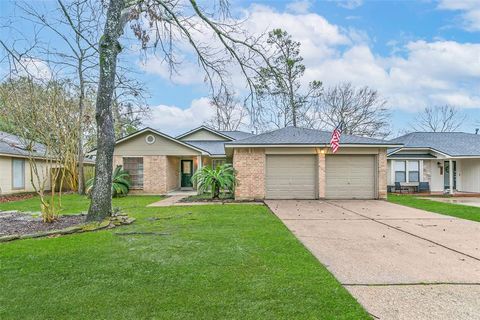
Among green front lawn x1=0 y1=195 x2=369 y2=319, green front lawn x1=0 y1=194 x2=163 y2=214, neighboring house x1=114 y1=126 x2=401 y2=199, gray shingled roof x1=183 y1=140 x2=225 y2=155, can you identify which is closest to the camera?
green front lawn x1=0 y1=195 x2=369 y2=319

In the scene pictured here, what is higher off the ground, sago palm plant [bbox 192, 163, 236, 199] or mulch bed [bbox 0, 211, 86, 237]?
sago palm plant [bbox 192, 163, 236, 199]

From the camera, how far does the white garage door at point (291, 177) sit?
47.0ft

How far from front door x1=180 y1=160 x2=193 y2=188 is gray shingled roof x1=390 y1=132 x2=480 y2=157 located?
13254mm

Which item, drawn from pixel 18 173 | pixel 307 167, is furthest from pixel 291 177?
pixel 18 173

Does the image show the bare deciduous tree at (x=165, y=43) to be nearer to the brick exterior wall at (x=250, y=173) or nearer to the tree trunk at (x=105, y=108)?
the tree trunk at (x=105, y=108)

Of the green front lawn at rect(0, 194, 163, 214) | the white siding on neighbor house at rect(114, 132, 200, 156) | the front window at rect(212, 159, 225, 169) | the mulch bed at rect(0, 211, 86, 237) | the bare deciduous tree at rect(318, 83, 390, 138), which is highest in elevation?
the bare deciduous tree at rect(318, 83, 390, 138)

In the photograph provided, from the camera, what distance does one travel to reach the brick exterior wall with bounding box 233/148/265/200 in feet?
46.1

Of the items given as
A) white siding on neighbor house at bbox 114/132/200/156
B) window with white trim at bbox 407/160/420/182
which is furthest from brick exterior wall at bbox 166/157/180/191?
window with white trim at bbox 407/160/420/182

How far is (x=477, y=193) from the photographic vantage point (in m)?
19.1

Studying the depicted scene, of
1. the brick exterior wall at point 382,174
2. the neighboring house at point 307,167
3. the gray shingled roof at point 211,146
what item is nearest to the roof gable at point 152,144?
the gray shingled roof at point 211,146

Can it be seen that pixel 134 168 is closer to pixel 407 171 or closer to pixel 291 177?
pixel 291 177

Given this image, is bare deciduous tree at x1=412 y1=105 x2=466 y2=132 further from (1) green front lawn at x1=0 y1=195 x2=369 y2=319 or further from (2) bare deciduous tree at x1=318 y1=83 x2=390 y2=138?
(1) green front lawn at x1=0 y1=195 x2=369 y2=319

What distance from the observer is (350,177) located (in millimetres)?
14375

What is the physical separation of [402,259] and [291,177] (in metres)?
9.45
